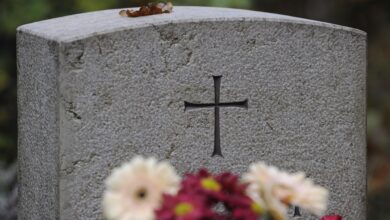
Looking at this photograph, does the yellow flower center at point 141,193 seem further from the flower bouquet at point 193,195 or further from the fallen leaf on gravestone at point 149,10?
the fallen leaf on gravestone at point 149,10

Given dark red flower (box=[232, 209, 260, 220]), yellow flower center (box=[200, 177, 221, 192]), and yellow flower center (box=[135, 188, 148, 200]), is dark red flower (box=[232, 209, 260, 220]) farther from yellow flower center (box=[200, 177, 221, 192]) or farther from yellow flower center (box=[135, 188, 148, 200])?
yellow flower center (box=[135, 188, 148, 200])

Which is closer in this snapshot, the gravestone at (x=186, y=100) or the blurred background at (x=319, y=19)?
the gravestone at (x=186, y=100)

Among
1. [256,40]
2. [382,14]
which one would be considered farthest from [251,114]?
[382,14]

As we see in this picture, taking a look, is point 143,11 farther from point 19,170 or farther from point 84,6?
point 84,6

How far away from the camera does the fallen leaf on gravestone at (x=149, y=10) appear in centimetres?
328

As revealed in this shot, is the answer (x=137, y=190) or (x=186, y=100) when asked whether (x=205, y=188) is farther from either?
(x=186, y=100)

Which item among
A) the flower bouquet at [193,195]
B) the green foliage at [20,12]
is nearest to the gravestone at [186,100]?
the flower bouquet at [193,195]

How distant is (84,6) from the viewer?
637cm

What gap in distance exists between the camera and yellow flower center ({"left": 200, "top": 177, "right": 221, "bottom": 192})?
1.99m

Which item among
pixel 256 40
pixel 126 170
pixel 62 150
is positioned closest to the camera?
pixel 126 170

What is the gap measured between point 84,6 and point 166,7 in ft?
9.99

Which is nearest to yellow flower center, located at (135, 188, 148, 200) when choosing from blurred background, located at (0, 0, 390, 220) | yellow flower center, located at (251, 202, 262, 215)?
yellow flower center, located at (251, 202, 262, 215)

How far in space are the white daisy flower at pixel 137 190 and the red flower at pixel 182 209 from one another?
0.03 metres

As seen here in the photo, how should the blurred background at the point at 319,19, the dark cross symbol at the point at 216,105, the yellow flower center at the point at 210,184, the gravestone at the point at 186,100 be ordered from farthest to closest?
the blurred background at the point at 319,19 → the dark cross symbol at the point at 216,105 → the gravestone at the point at 186,100 → the yellow flower center at the point at 210,184
